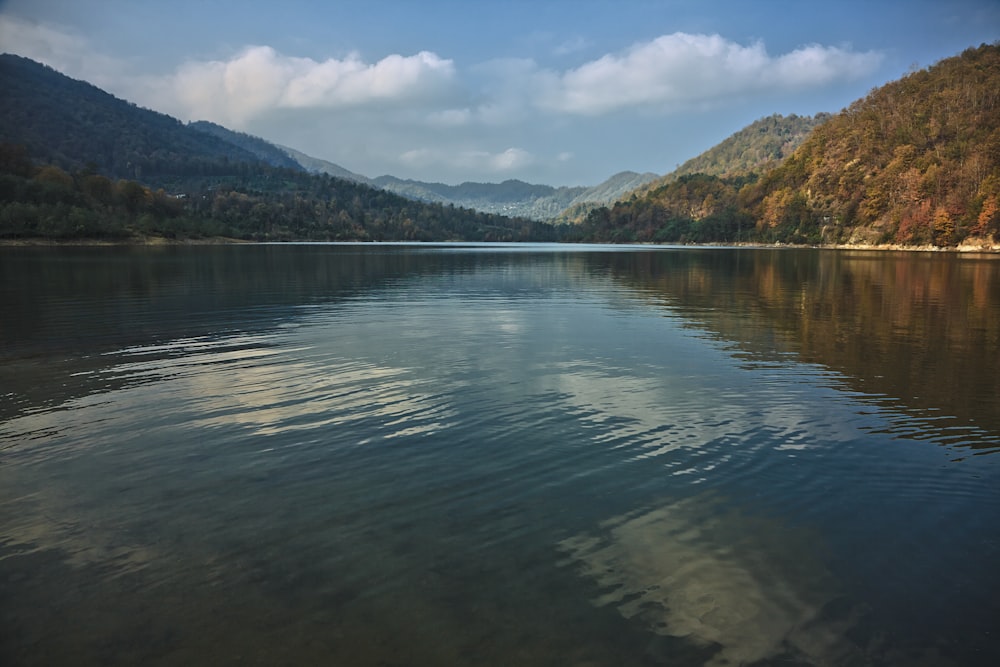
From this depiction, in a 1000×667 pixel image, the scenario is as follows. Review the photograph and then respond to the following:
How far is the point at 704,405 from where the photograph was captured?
14.6m

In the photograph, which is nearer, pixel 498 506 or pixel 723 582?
pixel 723 582

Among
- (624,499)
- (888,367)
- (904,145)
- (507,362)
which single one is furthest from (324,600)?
(904,145)

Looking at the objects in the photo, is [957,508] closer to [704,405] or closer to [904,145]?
[704,405]

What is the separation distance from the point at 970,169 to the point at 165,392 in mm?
206298

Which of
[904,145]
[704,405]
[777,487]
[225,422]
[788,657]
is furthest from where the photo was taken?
[904,145]

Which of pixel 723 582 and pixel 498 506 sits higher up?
pixel 498 506

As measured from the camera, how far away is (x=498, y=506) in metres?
8.89

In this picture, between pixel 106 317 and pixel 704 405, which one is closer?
pixel 704 405

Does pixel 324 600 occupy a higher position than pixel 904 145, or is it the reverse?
pixel 904 145

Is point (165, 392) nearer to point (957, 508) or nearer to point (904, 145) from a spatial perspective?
point (957, 508)

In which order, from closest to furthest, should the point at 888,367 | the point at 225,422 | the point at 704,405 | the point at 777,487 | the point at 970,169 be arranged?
1. the point at 777,487
2. the point at 225,422
3. the point at 704,405
4. the point at 888,367
5. the point at 970,169

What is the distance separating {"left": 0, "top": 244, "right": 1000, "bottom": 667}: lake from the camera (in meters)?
6.01

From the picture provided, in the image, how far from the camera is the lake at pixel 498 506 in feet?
19.7

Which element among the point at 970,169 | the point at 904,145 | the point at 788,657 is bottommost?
the point at 788,657
